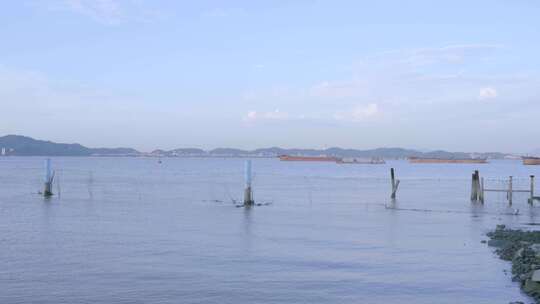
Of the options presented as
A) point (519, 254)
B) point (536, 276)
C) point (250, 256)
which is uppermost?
point (536, 276)

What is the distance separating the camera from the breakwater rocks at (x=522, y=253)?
17.0 meters

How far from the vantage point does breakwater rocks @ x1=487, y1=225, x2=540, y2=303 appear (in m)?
17.0

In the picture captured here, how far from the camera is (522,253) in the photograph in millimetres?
21797

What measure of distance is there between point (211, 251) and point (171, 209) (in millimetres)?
19984

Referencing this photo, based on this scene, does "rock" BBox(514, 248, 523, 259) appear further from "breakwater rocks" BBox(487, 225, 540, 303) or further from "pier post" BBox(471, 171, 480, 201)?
"pier post" BBox(471, 171, 480, 201)

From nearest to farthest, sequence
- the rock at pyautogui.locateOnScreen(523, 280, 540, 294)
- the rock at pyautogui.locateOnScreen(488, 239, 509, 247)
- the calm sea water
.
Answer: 1. the rock at pyautogui.locateOnScreen(523, 280, 540, 294)
2. the calm sea water
3. the rock at pyautogui.locateOnScreen(488, 239, 509, 247)

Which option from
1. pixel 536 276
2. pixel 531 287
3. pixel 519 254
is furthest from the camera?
pixel 519 254

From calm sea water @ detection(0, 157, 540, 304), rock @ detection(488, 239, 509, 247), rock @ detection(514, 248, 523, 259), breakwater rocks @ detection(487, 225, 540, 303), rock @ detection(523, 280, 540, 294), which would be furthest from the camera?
rock @ detection(488, 239, 509, 247)

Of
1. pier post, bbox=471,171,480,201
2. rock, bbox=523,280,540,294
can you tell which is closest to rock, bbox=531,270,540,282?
rock, bbox=523,280,540,294

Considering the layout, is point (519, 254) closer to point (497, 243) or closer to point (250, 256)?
point (497, 243)

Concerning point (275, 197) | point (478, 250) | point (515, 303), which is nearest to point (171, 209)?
point (275, 197)

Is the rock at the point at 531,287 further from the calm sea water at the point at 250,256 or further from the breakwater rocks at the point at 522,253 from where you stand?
the calm sea water at the point at 250,256

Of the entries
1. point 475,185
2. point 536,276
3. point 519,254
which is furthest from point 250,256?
point 475,185

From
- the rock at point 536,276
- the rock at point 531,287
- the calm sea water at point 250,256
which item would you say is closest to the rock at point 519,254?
the calm sea water at point 250,256
